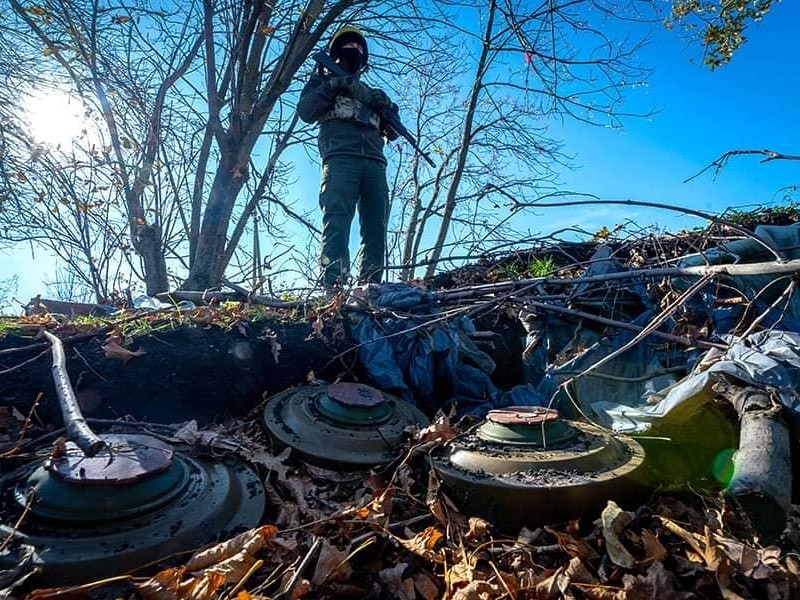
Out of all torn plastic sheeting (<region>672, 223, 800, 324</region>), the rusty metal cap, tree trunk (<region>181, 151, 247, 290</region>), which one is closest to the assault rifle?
tree trunk (<region>181, 151, 247, 290</region>)

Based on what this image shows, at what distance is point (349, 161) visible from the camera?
530cm

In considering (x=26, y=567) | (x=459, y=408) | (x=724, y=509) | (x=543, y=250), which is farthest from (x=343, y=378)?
(x=543, y=250)

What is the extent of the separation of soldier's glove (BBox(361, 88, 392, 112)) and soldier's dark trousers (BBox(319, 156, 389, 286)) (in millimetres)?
652

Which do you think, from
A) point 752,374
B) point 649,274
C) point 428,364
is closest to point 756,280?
point 649,274

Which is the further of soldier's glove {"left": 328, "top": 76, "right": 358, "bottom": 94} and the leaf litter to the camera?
soldier's glove {"left": 328, "top": 76, "right": 358, "bottom": 94}

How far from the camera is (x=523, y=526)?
1722mm

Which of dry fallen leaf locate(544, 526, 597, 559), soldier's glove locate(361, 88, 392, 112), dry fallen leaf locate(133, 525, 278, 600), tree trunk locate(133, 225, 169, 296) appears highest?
soldier's glove locate(361, 88, 392, 112)

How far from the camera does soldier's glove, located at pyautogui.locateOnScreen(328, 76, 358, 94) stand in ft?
17.3

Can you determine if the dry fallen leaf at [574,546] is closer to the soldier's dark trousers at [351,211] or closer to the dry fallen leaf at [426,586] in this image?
the dry fallen leaf at [426,586]

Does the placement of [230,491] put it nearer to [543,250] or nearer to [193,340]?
[193,340]

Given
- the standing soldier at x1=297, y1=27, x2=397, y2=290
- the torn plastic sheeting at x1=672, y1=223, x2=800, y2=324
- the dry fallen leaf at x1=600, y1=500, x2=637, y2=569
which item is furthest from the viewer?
the standing soldier at x1=297, y1=27, x2=397, y2=290

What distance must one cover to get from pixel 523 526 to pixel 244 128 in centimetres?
699

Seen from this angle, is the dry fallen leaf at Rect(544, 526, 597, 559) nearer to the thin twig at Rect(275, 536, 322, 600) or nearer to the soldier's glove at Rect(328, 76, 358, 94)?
the thin twig at Rect(275, 536, 322, 600)

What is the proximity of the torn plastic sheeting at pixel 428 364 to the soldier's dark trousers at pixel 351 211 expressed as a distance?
1437mm
